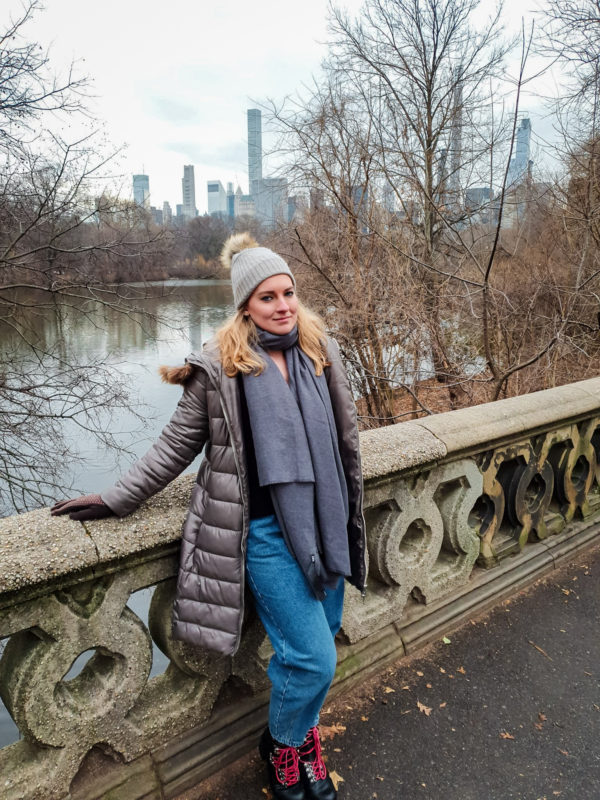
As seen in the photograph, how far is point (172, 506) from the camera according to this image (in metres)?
1.83

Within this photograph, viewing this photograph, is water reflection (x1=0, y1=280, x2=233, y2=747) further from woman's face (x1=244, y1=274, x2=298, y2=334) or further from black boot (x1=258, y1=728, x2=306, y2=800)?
black boot (x1=258, y1=728, x2=306, y2=800)

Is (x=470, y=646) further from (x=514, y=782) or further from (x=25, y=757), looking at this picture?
(x=25, y=757)

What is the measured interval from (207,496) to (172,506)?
18cm

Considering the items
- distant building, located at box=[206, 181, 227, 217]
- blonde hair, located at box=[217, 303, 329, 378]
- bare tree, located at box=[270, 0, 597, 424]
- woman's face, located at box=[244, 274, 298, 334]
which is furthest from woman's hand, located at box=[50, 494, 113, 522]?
distant building, located at box=[206, 181, 227, 217]

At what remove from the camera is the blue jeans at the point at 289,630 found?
175 cm

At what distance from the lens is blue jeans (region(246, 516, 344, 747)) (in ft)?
5.74

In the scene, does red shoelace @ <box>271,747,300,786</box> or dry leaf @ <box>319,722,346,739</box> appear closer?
red shoelace @ <box>271,747,300,786</box>

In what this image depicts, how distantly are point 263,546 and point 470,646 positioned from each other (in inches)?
50.7

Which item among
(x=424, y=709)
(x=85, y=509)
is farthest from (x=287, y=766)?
(x=85, y=509)

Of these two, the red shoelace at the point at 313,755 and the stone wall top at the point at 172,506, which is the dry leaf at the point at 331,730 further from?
the stone wall top at the point at 172,506

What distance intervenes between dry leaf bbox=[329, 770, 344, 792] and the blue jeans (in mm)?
218

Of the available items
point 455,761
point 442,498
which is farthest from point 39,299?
point 455,761

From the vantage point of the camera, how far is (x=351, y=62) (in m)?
12.8

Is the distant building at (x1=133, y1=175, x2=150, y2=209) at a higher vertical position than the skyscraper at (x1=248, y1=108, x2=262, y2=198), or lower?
lower
